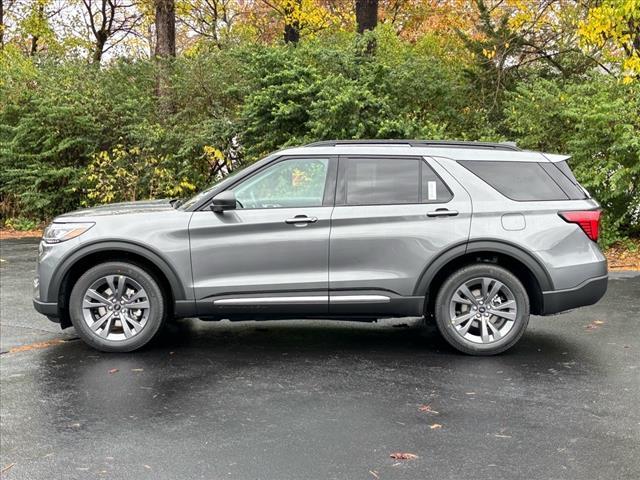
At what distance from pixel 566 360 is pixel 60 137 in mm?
13298

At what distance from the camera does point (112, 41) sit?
34.2 meters

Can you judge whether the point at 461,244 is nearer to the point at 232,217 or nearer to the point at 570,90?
the point at 232,217

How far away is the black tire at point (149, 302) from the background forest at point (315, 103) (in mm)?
6869

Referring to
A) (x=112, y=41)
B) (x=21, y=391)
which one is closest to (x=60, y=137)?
(x=21, y=391)

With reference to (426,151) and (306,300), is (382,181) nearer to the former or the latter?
(426,151)

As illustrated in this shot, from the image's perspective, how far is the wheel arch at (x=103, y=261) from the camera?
602 cm

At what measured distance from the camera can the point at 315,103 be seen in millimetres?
12539

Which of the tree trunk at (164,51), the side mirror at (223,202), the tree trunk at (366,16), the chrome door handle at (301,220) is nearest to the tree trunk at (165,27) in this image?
the tree trunk at (164,51)

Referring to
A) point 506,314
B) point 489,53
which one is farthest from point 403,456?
point 489,53

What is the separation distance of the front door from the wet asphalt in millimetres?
497

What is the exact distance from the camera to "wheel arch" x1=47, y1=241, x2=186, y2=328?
6020 mm

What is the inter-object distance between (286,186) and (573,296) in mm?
2589

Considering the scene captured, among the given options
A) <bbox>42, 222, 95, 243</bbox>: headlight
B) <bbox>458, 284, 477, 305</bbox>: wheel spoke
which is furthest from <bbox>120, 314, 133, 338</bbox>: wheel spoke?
<bbox>458, 284, 477, 305</bbox>: wheel spoke

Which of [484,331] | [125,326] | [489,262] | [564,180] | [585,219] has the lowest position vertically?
[484,331]
